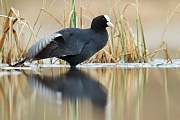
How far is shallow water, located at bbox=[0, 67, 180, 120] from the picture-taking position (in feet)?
9.94

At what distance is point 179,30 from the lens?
42.9 ft

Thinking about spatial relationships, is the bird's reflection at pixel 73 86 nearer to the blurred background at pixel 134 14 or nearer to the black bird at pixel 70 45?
the black bird at pixel 70 45

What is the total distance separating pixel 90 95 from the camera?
3.88 metres

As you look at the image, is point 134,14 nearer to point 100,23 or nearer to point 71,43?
point 100,23

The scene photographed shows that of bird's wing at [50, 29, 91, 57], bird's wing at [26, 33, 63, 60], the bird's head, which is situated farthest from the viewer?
the bird's head

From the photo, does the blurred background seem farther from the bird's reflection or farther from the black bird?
the bird's reflection

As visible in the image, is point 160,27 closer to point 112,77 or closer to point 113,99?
point 112,77

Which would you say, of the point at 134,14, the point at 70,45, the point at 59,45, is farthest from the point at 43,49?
the point at 134,14

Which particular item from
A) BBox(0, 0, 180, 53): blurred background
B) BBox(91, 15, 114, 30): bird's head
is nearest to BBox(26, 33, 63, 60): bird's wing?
BBox(91, 15, 114, 30): bird's head

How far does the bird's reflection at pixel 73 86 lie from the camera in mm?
3807

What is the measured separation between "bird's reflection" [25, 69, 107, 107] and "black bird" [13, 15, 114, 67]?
0.60 meters

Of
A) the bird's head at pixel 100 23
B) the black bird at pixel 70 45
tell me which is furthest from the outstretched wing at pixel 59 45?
the bird's head at pixel 100 23

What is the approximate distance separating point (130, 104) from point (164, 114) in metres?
0.42

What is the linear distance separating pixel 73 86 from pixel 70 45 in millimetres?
1965
